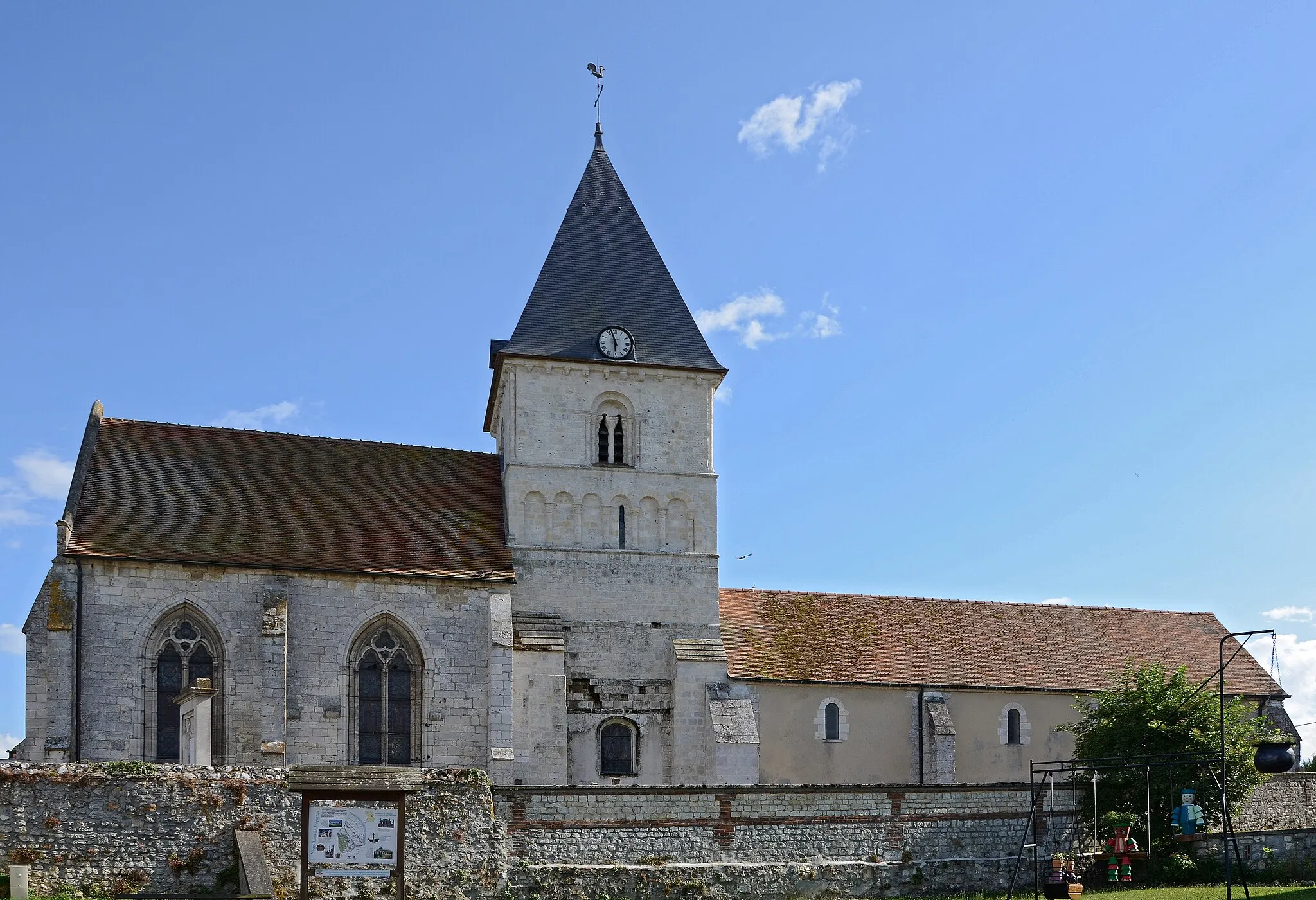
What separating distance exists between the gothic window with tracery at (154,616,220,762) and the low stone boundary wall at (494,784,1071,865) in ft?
29.4

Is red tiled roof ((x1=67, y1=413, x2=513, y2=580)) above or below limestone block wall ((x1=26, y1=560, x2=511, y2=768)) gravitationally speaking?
above

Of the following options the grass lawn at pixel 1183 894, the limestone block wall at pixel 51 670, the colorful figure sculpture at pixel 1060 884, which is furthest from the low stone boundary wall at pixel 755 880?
the limestone block wall at pixel 51 670

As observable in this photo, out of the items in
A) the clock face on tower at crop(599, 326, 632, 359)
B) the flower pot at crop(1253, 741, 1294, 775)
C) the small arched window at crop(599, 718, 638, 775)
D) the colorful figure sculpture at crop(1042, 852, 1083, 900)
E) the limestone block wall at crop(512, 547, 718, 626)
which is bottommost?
the colorful figure sculpture at crop(1042, 852, 1083, 900)

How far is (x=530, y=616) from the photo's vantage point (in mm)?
31797

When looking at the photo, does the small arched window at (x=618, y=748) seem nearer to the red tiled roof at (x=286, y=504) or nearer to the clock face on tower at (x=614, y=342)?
the red tiled roof at (x=286, y=504)

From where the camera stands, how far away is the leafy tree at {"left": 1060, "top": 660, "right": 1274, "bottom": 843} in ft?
88.9

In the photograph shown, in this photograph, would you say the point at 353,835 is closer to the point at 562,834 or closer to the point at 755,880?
the point at 562,834

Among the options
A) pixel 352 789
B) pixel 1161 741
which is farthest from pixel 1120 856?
pixel 352 789

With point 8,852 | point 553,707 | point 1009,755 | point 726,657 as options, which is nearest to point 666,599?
point 726,657

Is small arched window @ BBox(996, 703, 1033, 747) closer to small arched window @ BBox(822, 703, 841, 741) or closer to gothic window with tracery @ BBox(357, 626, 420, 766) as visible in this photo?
small arched window @ BBox(822, 703, 841, 741)

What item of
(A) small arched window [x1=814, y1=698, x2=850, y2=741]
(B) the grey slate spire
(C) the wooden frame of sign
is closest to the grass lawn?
(A) small arched window [x1=814, y1=698, x2=850, y2=741]

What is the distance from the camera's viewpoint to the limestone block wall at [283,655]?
2808 cm

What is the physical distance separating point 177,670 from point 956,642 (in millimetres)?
19259

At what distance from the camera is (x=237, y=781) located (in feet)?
71.3
